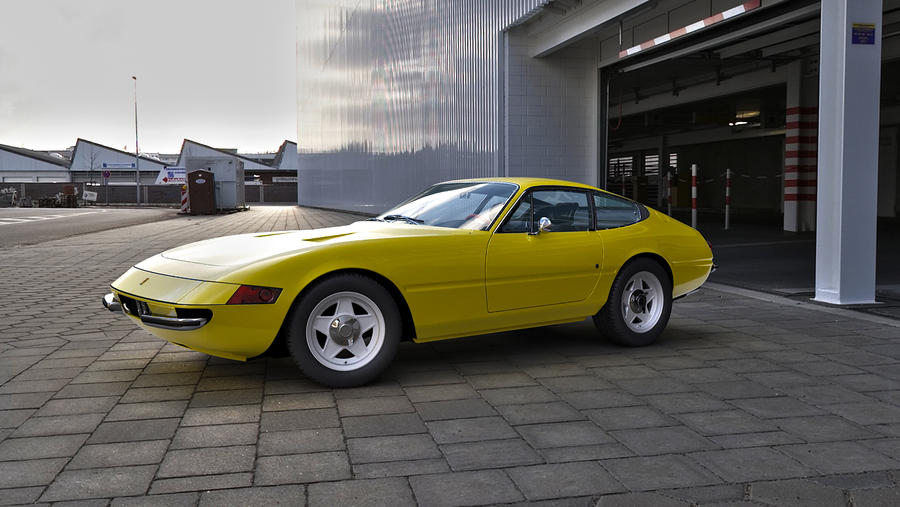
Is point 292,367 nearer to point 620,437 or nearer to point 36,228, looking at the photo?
point 620,437

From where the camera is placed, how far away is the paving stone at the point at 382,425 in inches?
140

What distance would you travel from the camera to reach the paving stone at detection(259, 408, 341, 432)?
3.64 meters

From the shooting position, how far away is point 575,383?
14.6 feet

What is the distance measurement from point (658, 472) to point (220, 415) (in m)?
2.06

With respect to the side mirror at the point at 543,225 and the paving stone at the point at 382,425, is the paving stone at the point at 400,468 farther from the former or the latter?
the side mirror at the point at 543,225

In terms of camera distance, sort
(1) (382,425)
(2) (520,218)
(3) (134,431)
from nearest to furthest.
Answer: (3) (134,431) < (1) (382,425) < (2) (520,218)

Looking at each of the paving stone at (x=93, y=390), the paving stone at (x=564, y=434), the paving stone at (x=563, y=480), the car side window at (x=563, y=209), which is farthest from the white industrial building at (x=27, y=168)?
the paving stone at (x=563, y=480)

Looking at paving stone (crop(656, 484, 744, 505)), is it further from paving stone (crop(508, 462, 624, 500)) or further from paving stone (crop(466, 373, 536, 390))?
paving stone (crop(466, 373, 536, 390))

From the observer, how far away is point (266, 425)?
3660 mm

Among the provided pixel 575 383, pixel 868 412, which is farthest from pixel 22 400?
pixel 868 412

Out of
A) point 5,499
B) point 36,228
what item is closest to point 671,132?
point 36,228

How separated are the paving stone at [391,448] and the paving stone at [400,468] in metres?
0.05

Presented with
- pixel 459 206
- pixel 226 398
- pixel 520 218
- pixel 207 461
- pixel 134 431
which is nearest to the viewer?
pixel 207 461

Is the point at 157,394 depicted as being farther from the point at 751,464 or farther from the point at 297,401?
the point at 751,464
